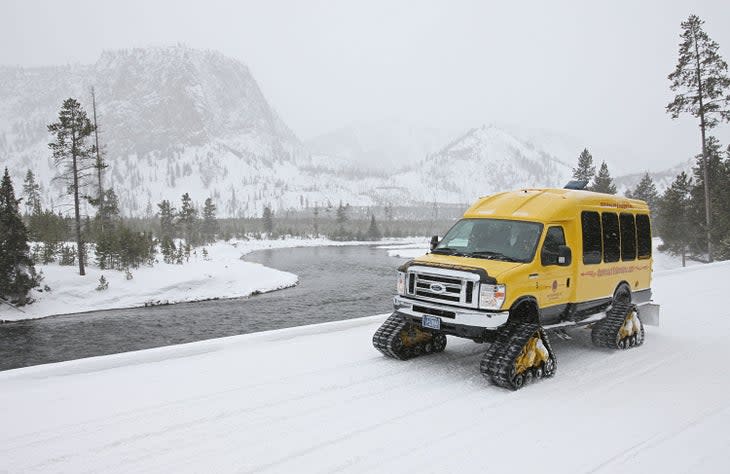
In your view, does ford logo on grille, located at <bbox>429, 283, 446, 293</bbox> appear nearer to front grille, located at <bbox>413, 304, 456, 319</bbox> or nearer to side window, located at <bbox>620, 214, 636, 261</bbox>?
front grille, located at <bbox>413, 304, 456, 319</bbox>

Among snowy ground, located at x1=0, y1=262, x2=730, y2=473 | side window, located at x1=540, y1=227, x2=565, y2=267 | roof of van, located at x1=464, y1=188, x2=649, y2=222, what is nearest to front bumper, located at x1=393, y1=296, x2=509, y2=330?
snowy ground, located at x1=0, y1=262, x2=730, y2=473

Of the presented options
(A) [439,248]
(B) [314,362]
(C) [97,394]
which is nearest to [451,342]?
(A) [439,248]

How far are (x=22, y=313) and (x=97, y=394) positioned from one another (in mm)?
21710

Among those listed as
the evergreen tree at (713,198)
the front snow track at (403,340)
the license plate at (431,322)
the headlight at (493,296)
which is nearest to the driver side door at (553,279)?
the headlight at (493,296)

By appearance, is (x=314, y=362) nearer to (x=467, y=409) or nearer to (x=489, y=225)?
(x=467, y=409)

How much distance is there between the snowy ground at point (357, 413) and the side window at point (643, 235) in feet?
6.50

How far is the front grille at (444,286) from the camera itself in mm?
6980

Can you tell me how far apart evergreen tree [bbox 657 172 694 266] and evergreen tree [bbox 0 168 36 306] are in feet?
170

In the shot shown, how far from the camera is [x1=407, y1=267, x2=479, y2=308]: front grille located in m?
6.98

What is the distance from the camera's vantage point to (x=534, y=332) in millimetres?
7035

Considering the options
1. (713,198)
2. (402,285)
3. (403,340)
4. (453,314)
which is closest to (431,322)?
(453,314)

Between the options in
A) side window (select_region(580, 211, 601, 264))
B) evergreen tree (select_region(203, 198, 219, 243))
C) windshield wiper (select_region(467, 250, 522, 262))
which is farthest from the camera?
evergreen tree (select_region(203, 198, 219, 243))

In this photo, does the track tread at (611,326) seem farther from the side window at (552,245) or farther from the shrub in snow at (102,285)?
the shrub in snow at (102,285)

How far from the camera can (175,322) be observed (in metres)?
22.8
